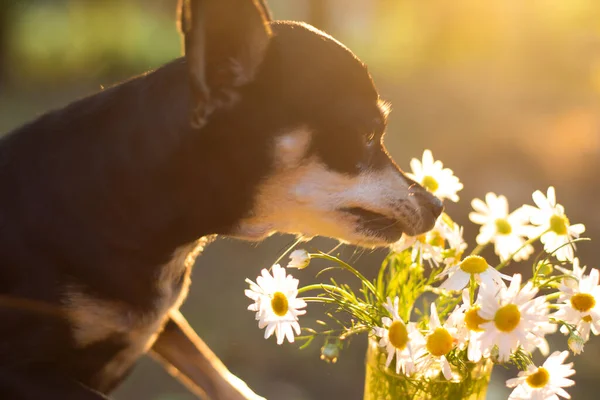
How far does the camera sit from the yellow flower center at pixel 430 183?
118 centimetres

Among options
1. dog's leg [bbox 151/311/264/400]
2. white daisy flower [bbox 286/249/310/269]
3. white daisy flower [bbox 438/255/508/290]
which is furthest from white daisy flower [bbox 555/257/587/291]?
dog's leg [bbox 151/311/264/400]

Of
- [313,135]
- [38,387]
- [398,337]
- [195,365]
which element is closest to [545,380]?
[398,337]

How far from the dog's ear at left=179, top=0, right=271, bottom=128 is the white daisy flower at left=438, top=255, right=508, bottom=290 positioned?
17.6 inches

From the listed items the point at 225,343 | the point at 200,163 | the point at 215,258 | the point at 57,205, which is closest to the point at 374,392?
the point at 200,163

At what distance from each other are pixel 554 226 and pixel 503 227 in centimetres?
11

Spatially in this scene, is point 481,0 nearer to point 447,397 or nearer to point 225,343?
point 225,343

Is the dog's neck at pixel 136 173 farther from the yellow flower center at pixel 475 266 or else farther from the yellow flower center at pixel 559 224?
the yellow flower center at pixel 559 224

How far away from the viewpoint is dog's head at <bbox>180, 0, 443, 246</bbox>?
105 cm

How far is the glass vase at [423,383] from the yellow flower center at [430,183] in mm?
310

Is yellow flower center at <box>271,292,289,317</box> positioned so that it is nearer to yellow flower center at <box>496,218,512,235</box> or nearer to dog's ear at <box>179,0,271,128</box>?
dog's ear at <box>179,0,271,128</box>

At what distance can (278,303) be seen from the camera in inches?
38.8

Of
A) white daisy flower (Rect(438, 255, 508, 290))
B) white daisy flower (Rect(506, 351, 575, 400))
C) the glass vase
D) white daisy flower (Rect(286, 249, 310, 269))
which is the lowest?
the glass vase

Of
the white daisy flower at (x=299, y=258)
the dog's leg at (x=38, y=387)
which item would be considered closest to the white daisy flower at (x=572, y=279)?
the white daisy flower at (x=299, y=258)

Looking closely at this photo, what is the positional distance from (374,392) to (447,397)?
126mm
